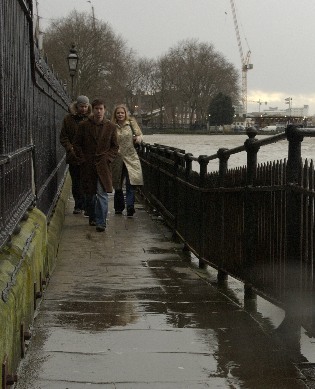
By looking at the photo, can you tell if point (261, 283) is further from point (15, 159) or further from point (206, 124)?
point (206, 124)

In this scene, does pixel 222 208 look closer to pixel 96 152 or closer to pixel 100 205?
pixel 100 205

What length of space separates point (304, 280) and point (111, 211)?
926cm

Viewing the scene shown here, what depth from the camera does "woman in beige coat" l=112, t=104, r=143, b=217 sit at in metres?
13.1

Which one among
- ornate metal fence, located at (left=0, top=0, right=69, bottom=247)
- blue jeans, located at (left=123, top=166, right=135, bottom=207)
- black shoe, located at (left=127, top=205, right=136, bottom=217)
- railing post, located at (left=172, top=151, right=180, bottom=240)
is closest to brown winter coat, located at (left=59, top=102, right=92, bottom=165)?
blue jeans, located at (left=123, top=166, right=135, bottom=207)

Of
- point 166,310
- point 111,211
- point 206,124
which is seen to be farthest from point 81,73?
point 166,310

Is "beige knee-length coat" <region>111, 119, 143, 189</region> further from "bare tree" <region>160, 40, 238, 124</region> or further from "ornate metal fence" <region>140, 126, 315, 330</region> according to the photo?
"bare tree" <region>160, 40, 238, 124</region>

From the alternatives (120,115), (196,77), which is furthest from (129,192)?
(196,77)

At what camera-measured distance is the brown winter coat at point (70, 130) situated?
478 inches

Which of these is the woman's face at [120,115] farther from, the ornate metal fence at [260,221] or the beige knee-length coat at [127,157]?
the ornate metal fence at [260,221]

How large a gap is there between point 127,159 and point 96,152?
6.24 feet

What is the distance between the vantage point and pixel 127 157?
526 inches

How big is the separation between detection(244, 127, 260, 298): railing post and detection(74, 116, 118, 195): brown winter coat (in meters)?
4.93

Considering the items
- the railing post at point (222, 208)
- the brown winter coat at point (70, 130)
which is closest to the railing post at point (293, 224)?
the railing post at point (222, 208)

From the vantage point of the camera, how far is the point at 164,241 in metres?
10.9
